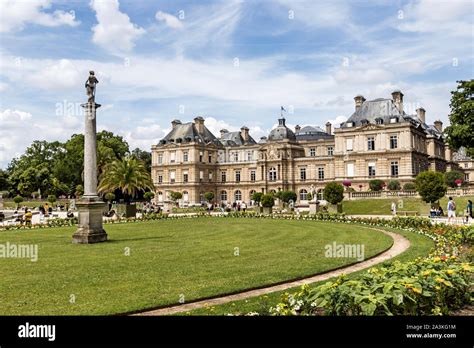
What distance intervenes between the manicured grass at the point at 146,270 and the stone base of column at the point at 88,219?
73 cm

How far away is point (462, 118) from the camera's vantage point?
135ft

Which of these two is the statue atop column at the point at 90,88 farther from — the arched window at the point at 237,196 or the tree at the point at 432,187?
the arched window at the point at 237,196

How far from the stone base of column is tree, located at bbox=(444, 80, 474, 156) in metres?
33.7

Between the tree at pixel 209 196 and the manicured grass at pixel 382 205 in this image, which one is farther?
the tree at pixel 209 196

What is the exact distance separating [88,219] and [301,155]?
58.2 m

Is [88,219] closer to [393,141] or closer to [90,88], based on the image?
[90,88]

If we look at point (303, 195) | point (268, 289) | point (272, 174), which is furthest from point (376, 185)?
point (268, 289)

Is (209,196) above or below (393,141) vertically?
below

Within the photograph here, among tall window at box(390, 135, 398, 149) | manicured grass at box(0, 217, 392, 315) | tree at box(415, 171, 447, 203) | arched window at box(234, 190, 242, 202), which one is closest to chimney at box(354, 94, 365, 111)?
tall window at box(390, 135, 398, 149)

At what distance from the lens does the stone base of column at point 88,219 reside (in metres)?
17.1

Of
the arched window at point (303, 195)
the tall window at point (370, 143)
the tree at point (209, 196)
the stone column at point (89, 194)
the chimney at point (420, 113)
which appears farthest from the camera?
the chimney at point (420, 113)

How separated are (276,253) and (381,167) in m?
48.1

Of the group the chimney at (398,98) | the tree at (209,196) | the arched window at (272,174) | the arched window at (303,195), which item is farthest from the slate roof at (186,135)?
the chimney at (398,98)
